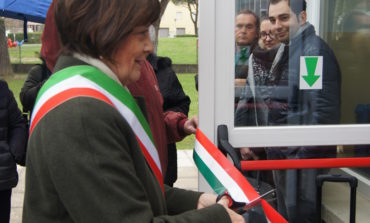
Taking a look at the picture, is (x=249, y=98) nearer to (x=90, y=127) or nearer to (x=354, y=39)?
(x=354, y=39)

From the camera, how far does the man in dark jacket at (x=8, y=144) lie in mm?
3482

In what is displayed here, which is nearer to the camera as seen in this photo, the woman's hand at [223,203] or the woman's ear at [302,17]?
the woman's hand at [223,203]

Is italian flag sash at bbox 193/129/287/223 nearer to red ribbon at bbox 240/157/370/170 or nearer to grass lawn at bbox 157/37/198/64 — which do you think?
red ribbon at bbox 240/157/370/170

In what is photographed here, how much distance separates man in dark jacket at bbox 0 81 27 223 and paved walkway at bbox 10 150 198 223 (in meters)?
1.62

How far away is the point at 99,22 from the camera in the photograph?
4.57 feet

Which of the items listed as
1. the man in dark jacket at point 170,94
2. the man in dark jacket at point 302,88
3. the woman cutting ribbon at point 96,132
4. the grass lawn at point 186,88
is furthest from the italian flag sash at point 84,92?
the grass lawn at point 186,88

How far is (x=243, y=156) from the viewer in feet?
7.59

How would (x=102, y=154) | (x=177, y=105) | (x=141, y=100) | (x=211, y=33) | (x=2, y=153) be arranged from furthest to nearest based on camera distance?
1. (x=177, y=105)
2. (x=2, y=153)
3. (x=211, y=33)
4. (x=141, y=100)
5. (x=102, y=154)

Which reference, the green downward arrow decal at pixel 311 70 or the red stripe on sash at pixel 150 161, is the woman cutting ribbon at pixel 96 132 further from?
the green downward arrow decal at pixel 311 70

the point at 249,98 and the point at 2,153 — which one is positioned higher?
the point at 249,98

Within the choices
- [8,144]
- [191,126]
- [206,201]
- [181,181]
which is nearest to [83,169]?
[206,201]

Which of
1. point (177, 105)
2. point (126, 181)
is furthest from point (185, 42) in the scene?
point (126, 181)

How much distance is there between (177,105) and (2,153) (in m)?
1.34

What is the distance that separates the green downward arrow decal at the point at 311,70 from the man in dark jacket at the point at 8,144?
2105mm
